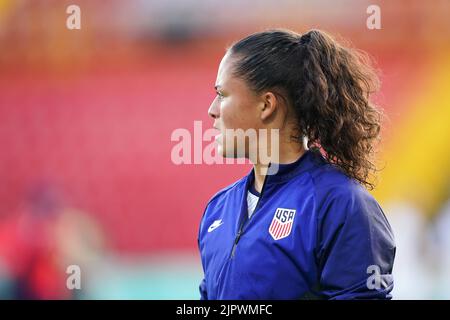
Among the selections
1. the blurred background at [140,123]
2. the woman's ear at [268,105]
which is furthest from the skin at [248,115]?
the blurred background at [140,123]

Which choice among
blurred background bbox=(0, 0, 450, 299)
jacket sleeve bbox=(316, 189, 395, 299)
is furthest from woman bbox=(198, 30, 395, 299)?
blurred background bbox=(0, 0, 450, 299)

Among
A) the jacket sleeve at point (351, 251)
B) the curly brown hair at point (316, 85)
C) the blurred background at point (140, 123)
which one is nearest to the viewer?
the jacket sleeve at point (351, 251)

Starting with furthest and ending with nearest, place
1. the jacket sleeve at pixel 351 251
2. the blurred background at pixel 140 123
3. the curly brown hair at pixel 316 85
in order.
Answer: the blurred background at pixel 140 123, the curly brown hair at pixel 316 85, the jacket sleeve at pixel 351 251

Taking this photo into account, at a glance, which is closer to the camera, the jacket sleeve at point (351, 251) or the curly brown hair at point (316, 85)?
the jacket sleeve at point (351, 251)

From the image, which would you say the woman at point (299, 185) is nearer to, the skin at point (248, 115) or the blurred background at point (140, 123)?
the skin at point (248, 115)

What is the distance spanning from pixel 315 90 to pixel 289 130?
0.13m

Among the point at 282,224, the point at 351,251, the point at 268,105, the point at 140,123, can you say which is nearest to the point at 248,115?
the point at 268,105

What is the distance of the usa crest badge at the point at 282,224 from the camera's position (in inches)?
61.6

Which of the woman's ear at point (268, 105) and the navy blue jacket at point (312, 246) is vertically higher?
the woman's ear at point (268, 105)

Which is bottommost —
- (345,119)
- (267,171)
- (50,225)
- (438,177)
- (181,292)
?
(181,292)

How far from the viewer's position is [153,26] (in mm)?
5891

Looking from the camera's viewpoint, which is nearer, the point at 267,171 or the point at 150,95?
the point at 267,171
